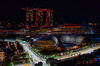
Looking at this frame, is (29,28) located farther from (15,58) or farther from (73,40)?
(15,58)

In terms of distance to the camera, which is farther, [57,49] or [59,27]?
[59,27]

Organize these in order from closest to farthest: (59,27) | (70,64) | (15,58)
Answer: (15,58) < (70,64) < (59,27)

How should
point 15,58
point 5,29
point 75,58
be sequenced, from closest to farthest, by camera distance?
point 15,58 → point 75,58 → point 5,29

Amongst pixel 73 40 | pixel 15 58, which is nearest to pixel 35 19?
pixel 73 40

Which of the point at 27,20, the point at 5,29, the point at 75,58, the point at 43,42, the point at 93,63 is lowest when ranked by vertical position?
Result: the point at 93,63

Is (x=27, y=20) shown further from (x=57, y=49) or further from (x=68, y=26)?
(x=68, y=26)

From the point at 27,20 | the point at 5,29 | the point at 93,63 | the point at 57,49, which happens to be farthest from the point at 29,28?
the point at 93,63

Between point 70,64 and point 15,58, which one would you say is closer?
point 15,58

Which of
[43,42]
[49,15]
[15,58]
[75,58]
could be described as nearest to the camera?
[15,58]

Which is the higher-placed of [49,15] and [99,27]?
[49,15]
